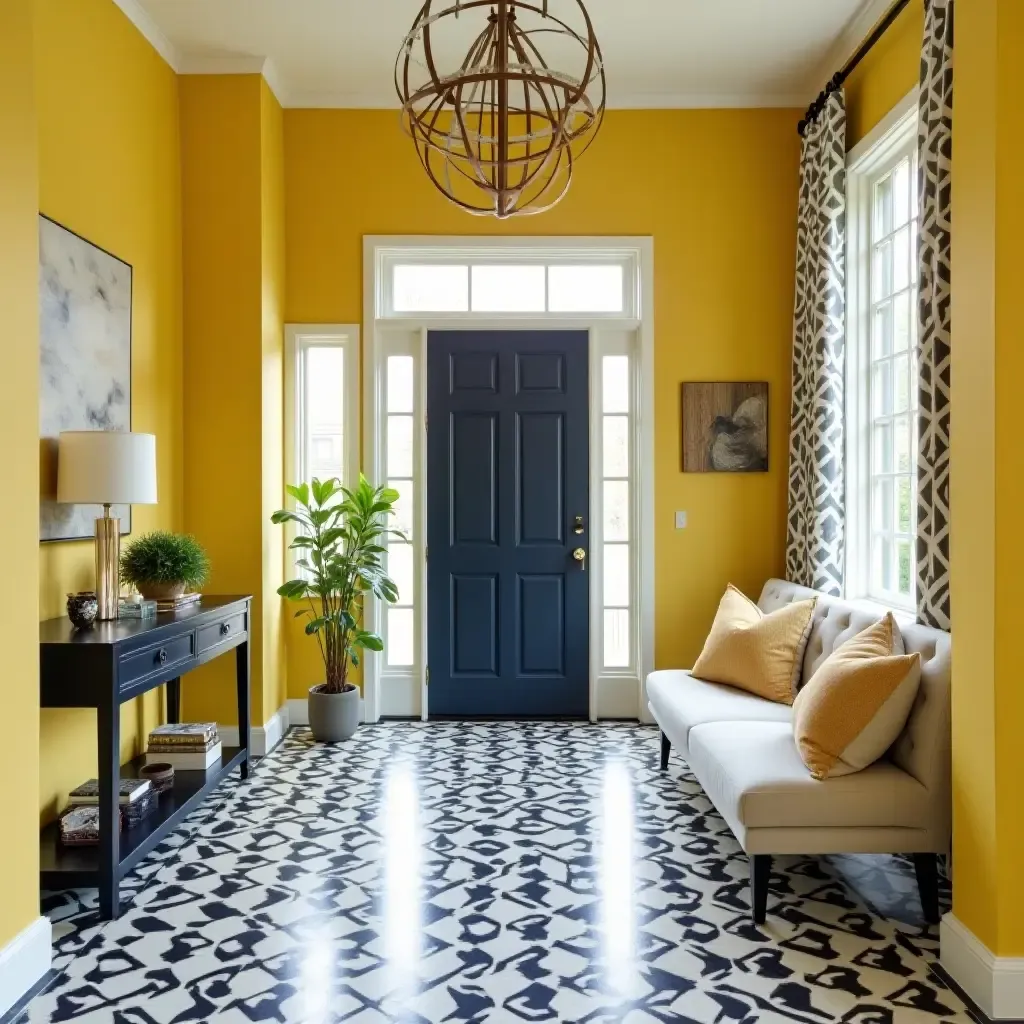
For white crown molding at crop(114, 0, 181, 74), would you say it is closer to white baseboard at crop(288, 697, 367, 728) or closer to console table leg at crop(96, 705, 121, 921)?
console table leg at crop(96, 705, 121, 921)

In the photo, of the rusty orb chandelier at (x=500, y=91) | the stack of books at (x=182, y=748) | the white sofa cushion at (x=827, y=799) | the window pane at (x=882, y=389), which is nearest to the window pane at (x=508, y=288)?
the rusty orb chandelier at (x=500, y=91)

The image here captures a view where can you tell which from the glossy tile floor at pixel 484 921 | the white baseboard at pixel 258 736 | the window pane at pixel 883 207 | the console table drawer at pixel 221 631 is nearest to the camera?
the glossy tile floor at pixel 484 921

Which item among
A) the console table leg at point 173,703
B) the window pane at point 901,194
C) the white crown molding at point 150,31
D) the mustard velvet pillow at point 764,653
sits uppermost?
the white crown molding at point 150,31

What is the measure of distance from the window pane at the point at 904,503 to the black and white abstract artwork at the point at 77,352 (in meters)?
3.41

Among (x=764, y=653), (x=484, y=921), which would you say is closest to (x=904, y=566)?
(x=764, y=653)

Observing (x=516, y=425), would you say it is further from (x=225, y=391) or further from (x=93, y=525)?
(x=93, y=525)

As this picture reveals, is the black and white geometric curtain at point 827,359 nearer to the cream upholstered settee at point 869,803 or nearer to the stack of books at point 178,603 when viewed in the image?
the cream upholstered settee at point 869,803

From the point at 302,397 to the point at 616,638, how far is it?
2.25 metres

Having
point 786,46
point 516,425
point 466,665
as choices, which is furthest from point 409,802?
point 786,46

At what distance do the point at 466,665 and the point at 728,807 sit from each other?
244 cm

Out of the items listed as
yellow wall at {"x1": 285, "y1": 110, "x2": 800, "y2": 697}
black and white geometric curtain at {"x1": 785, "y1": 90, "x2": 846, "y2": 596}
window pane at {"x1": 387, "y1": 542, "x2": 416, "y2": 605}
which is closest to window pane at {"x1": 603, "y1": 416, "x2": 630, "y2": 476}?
yellow wall at {"x1": 285, "y1": 110, "x2": 800, "y2": 697}

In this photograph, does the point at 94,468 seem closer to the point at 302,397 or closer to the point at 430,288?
the point at 302,397

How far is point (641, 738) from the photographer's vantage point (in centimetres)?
466

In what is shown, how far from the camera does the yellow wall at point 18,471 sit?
222 centimetres
